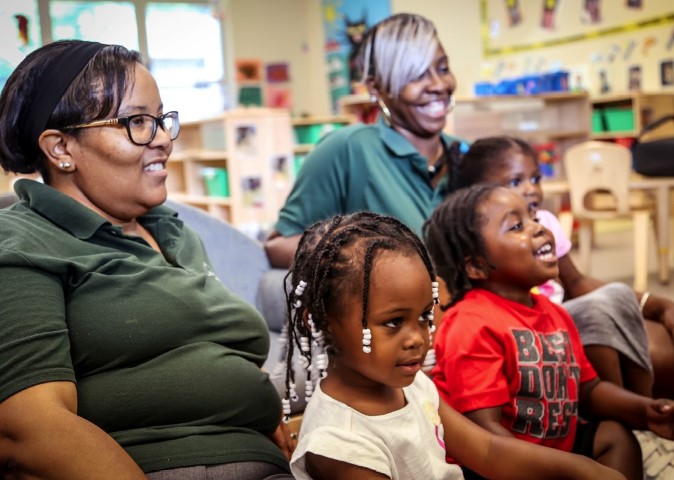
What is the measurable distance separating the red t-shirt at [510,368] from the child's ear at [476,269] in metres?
0.04

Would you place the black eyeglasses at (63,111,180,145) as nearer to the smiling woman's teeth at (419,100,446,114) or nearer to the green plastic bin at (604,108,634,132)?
the smiling woman's teeth at (419,100,446,114)

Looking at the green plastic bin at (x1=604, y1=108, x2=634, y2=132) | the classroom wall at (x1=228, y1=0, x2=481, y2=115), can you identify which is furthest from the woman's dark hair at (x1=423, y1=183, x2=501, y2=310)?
the classroom wall at (x1=228, y1=0, x2=481, y2=115)

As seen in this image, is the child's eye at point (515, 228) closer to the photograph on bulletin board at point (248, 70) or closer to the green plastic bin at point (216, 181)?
the green plastic bin at point (216, 181)

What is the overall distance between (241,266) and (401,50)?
78 centimetres

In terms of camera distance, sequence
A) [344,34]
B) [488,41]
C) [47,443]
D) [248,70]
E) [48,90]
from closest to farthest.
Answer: [47,443]
[48,90]
[488,41]
[344,34]
[248,70]

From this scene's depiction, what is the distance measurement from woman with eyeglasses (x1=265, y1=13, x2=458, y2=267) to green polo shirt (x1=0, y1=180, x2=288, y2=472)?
85cm

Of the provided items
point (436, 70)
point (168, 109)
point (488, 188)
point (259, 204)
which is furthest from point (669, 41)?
point (168, 109)

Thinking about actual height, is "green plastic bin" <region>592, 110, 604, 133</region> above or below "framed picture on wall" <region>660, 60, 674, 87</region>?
below

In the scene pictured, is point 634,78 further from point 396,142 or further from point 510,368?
point 510,368

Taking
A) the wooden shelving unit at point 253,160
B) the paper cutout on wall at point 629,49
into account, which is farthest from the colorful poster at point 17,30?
the paper cutout on wall at point 629,49

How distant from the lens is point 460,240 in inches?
64.9

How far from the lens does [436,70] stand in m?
2.17

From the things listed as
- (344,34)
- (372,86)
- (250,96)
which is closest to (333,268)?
(372,86)

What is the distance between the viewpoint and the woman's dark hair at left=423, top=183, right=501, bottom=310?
5.31 ft
